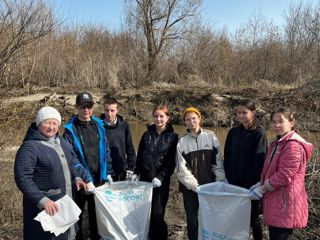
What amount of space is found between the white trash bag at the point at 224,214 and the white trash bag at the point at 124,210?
57 cm

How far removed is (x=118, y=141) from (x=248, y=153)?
1.38m

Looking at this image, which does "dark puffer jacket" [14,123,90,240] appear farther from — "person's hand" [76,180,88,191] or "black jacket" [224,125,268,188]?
"black jacket" [224,125,268,188]

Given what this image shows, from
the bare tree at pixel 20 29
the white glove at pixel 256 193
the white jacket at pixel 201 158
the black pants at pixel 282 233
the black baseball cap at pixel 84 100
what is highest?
the bare tree at pixel 20 29

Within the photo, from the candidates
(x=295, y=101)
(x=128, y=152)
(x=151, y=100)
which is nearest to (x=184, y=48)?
(x=151, y=100)

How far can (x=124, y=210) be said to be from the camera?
364 centimetres

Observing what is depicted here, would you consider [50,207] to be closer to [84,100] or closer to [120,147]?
[84,100]

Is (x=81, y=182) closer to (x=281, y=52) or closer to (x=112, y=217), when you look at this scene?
(x=112, y=217)

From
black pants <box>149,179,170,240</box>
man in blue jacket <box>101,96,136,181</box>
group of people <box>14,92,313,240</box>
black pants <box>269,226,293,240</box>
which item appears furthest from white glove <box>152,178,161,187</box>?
black pants <box>269,226,293,240</box>

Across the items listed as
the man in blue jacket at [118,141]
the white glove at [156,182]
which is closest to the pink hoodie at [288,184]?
the white glove at [156,182]

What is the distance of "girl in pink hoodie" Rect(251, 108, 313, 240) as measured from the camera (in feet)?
9.95

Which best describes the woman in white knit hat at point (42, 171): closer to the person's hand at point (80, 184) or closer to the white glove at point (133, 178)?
the person's hand at point (80, 184)

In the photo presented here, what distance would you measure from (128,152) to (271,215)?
1.72 metres

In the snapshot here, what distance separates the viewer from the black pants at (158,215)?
384 centimetres

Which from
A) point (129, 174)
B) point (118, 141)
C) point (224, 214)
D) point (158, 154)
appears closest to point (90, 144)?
point (118, 141)
